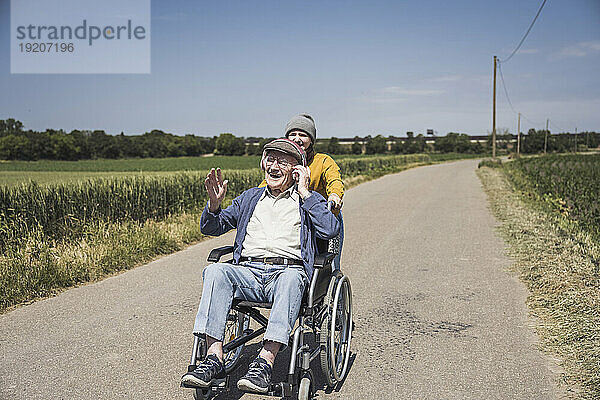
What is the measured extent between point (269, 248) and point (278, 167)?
56 centimetres

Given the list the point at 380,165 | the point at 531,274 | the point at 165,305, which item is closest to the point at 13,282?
the point at 165,305

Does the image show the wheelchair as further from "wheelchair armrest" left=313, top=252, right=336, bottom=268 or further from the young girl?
the young girl

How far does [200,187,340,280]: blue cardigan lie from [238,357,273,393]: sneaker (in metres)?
0.67

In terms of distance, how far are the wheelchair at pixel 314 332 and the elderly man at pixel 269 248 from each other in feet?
0.24

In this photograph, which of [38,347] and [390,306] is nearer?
[38,347]

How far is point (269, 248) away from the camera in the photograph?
3.73 meters

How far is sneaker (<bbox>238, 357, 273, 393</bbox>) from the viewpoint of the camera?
307 centimetres

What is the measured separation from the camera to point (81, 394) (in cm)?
346

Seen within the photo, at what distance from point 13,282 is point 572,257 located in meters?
6.66

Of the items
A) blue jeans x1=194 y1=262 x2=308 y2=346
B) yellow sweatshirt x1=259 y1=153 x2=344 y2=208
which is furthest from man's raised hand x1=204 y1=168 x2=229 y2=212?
yellow sweatshirt x1=259 y1=153 x2=344 y2=208

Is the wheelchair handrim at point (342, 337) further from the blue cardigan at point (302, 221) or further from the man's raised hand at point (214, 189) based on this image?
the man's raised hand at point (214, 189)

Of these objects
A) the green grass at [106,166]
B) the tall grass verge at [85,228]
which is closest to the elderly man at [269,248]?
the tall grass verge at [85,228]

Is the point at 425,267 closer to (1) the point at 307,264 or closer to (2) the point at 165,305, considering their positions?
(2) the point at 165,305

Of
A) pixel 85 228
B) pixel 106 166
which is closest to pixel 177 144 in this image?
pixel 106 166
